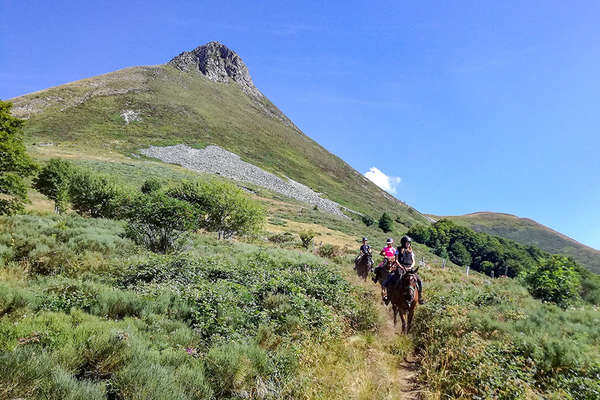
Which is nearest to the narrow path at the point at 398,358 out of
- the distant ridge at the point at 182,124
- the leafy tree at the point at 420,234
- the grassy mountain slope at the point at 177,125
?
the distant ridge at the point at 182,124

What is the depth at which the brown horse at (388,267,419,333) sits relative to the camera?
9.51 metres

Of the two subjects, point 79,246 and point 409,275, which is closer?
point 409,275

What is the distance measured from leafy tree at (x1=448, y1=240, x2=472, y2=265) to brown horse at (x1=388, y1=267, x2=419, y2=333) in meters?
93.9

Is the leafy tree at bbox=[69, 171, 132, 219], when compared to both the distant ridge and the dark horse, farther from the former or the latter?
the distant ridge

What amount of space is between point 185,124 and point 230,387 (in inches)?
4224

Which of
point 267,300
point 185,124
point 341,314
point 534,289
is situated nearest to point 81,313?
point 267,300

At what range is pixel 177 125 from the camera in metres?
99.1

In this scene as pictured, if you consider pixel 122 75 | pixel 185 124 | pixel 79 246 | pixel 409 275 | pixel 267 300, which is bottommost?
pixel 79 246

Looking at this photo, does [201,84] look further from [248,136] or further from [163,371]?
[163,371]

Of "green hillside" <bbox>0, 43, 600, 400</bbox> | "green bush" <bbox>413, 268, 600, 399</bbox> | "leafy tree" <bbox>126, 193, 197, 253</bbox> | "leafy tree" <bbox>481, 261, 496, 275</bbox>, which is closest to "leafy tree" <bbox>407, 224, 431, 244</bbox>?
"leafy tree" <bbox>481, 261, 496, 275</bbox>

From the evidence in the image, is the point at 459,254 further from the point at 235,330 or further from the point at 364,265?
the point at 235,330

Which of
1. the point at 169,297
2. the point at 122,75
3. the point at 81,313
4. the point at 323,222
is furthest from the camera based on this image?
the point at 122,75

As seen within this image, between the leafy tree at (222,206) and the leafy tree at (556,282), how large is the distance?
18684mm

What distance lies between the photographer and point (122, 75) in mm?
127750
